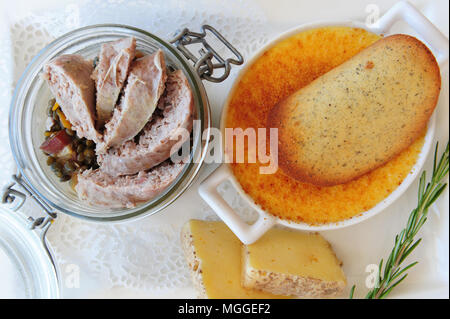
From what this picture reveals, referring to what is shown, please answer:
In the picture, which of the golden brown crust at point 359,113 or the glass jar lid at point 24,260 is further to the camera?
the glass jar lid at point 24,260

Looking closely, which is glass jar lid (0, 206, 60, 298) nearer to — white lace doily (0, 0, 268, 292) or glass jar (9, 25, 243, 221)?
white lace doily (0, 0, 268, 292)

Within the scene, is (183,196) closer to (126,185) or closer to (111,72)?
(126,185)

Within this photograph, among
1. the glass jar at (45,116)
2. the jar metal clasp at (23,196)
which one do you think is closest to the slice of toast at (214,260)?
the glass jar at (45,116)

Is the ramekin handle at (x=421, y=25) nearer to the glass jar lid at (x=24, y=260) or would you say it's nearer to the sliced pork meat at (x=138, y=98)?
the sliced pork meat at (x=138, y=98)

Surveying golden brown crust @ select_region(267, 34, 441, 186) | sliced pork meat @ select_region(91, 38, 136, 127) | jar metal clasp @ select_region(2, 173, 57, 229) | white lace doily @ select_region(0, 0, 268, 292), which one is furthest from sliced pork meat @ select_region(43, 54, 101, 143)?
golden brown crust @ select_region(267, 34, 441, 186)

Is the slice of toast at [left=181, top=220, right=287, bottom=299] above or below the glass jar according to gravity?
below

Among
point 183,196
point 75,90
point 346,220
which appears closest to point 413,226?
point 346,220
